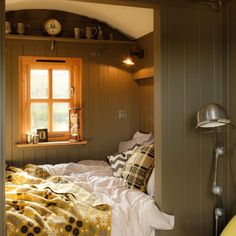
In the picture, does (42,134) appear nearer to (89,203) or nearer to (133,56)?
(133,56)

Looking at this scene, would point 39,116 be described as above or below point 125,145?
above

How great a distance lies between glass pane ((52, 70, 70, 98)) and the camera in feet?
14.0

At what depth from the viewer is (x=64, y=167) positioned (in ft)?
12.0

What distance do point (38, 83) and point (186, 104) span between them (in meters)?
2.25

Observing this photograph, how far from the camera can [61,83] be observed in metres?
4.30

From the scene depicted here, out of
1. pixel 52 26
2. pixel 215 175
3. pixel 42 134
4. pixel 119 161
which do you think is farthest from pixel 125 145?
pixel 215 175

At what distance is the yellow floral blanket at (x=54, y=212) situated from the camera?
223 cm

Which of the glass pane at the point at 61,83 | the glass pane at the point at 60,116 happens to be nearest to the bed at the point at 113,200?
the glass pane at the point at 60,116

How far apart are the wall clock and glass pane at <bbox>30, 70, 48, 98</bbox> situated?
0.50m

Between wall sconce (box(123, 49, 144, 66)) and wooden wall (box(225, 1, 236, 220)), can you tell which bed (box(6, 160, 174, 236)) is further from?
wall sconce (box(123, 49, 144, 66))

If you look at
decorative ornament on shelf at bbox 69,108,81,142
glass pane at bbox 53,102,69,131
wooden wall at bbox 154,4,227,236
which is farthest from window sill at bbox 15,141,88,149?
wooden wall at bbox 154,4,227,236

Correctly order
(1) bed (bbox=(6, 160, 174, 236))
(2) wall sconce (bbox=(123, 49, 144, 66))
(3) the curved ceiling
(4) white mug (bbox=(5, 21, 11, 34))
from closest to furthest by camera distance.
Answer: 1. (1) bed (bbox=(6, 160, 174, 236))
2. (3) the curved ceiling
3. (4) white mug (bbox=(5, 21, 11, 34))
4. (2) wall sconce (bbox=(123, 49, 144, 66))

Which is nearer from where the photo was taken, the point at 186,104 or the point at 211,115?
the point at 211,115

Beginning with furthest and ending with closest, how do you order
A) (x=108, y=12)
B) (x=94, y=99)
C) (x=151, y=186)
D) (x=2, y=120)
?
(x=94, y=99) < (x=108, y=12) < (x=151, y=186) < (x=2, y=120)
